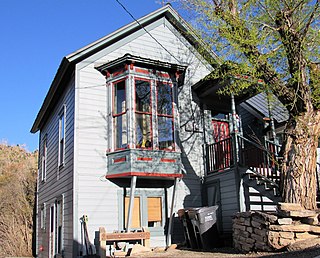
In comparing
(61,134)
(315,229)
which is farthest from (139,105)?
(315,229)

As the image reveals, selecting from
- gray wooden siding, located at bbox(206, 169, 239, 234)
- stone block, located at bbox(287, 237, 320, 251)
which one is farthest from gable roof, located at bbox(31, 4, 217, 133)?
stone block, located at bbox(287, 237, 320, 251)

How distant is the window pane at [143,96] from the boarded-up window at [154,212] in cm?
269

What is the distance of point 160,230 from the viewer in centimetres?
1109

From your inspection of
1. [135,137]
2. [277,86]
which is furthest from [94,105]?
[277,86]

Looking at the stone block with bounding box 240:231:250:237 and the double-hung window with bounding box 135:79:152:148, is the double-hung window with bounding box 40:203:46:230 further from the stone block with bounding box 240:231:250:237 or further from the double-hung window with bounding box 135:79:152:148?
the stone block with bounding box 240:231:250:237

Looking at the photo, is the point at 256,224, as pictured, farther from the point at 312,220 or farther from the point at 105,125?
the point at 105,125

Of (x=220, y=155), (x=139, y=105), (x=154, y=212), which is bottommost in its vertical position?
(x=154, y=212)

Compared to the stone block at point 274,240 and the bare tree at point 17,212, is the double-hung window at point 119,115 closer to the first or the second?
the stone block at point 274,240

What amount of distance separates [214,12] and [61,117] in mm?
6996

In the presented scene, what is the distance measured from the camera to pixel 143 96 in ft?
37.1

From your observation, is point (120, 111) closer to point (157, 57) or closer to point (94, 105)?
point (94, 105)

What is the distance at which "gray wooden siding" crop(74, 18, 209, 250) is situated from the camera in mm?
10445

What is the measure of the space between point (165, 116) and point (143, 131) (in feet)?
3.00

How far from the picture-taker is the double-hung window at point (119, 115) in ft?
35.9
